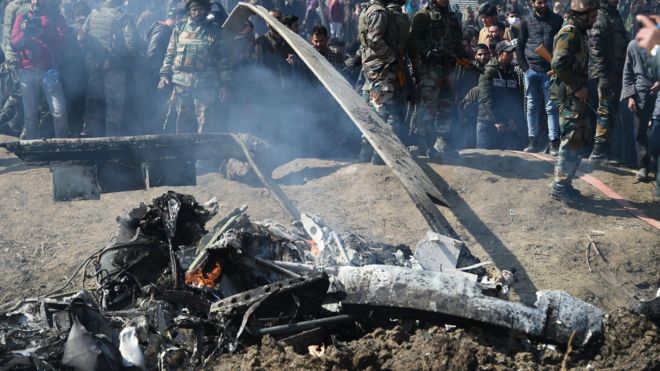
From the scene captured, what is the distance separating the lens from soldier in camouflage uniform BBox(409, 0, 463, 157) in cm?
891

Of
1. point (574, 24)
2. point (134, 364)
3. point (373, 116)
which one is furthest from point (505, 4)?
point (134, 364)

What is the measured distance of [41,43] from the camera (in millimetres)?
10133

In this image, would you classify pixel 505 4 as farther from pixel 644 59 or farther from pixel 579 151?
pixel 579 151

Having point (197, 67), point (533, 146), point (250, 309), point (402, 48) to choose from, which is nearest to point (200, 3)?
point (197, 67)

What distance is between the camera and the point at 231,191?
900cm

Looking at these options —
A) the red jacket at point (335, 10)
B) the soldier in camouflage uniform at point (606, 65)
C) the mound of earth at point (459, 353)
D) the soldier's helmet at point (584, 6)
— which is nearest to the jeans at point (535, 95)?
the soldier in camouflage uniform at point (606, 65)

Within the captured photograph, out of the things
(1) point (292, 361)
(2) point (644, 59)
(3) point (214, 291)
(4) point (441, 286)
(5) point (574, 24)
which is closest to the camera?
(1) point (292, 361)

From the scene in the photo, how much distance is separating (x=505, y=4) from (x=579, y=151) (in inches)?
316

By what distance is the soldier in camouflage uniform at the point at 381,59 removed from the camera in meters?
8.52

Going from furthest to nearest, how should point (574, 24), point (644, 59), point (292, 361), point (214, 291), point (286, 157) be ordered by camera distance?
point (286, 157)
point (644, 59)
point (574, 24)
point (214, 291)
point (292, 361)

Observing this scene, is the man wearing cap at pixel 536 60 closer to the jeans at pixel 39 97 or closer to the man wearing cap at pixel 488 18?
the man wearing cap at pixel 488 18

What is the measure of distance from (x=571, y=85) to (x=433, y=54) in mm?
1741

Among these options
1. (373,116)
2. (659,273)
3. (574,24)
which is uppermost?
(574,24)

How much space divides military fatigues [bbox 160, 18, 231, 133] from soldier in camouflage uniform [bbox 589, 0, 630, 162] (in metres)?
4.59
